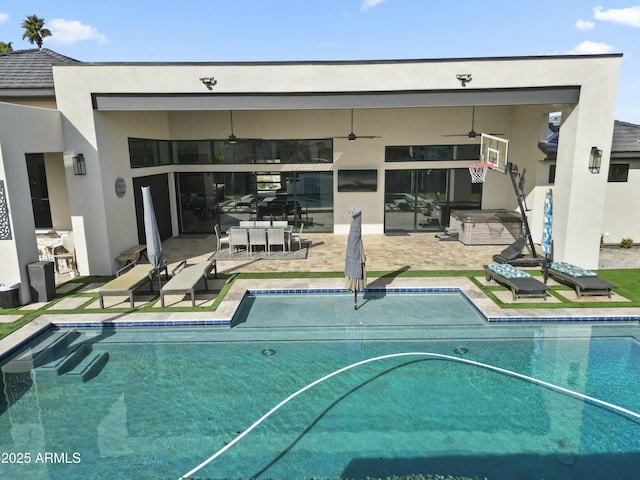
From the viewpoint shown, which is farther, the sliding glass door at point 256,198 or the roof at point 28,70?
the sliding glass door at point 256,198

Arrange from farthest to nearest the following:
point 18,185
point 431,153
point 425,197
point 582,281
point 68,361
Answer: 1. point 425,197
2. point 431,153
3. point 582,281
4. point 18,185
5. point 68,361

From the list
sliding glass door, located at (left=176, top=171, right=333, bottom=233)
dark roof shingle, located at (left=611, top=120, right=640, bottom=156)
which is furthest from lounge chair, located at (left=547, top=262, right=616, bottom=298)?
sliding glass door, located at (left=176, top=171, right=333, bottom=233)

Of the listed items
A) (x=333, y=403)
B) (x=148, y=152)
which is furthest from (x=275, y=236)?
(x=333, y=403)

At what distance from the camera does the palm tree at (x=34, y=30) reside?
107ft

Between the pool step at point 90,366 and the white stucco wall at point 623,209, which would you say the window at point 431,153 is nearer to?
the white stucco wall at point 623,209

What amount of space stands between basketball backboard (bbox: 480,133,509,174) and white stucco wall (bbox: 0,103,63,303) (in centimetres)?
1248

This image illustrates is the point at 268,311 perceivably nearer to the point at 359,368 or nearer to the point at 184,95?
the point at 359,368

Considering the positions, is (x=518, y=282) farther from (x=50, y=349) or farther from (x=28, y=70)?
(x=28, y=70)

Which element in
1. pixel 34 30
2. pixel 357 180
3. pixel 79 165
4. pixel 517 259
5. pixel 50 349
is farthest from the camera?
pixel 34 30

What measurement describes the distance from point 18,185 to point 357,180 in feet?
35.4

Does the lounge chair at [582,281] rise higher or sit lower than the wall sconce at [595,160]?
lower

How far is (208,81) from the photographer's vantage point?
10961 millimetres

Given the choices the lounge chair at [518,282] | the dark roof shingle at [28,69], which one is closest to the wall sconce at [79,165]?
the dark roof shingle at [28,69]

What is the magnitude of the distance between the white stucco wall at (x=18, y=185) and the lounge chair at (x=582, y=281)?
12.7 meters
